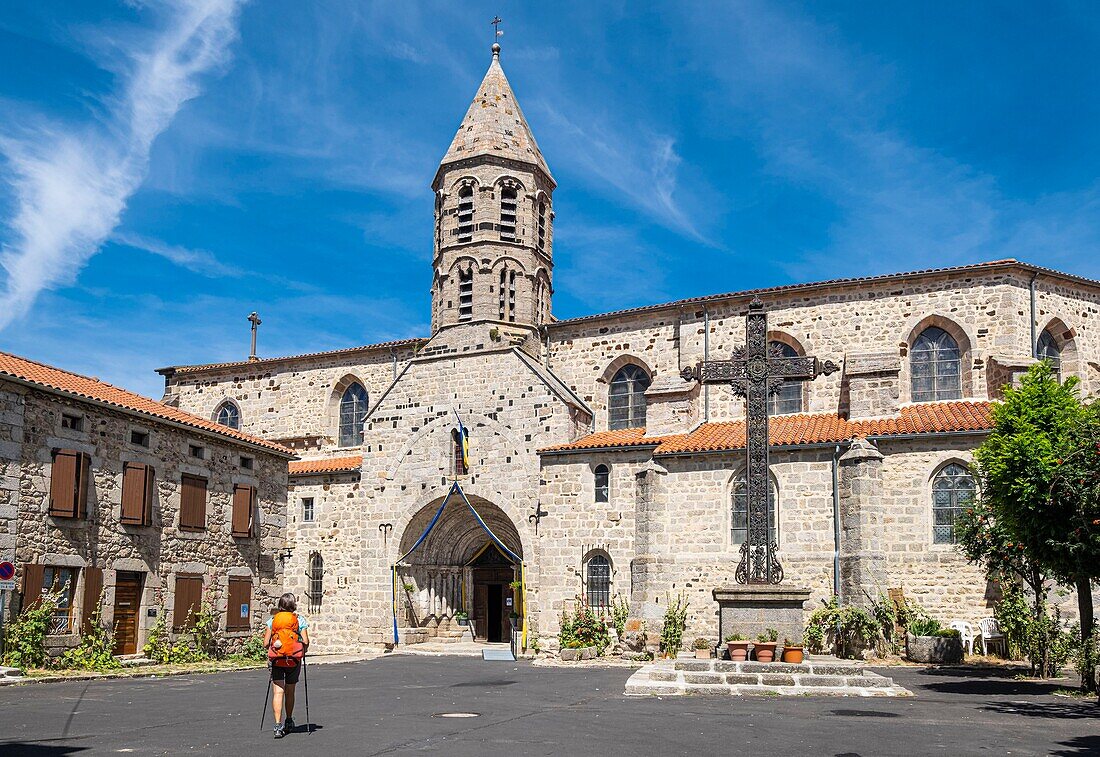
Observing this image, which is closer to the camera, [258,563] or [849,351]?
[258,563]

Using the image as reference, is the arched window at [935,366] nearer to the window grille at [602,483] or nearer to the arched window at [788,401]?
the arched window at [788,401]

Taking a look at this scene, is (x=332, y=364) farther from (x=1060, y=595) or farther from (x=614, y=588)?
(x=1060, y=595)

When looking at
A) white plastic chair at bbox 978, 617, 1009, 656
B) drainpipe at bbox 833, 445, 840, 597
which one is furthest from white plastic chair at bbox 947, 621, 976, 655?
drainpipe at bbox 833, 445, 840, 597

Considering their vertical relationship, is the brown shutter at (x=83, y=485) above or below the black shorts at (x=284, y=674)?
above

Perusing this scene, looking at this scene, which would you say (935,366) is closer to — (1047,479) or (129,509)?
(1047,479)

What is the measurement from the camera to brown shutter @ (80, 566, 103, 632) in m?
20.7

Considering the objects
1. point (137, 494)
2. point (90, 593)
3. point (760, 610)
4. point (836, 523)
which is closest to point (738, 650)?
point (760, 610)

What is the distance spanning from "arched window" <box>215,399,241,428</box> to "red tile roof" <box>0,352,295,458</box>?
10645mm

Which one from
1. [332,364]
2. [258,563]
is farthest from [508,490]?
[332,364]

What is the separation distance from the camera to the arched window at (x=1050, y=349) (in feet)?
88.7

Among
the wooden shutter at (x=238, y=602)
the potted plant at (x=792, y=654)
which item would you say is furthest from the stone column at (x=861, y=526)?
the wooden shutter at (x=238, y=602)

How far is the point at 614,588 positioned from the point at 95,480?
1301cm

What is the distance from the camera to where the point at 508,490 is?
2906 cm

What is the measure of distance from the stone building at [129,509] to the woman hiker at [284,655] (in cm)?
1140
